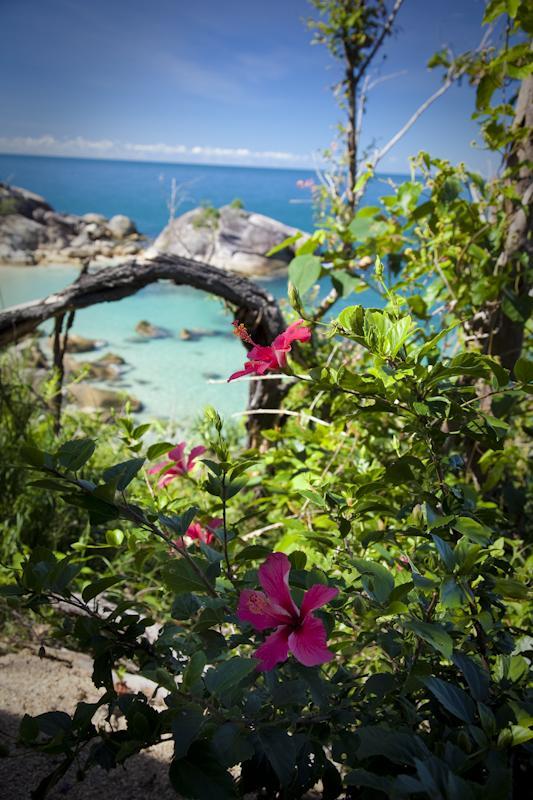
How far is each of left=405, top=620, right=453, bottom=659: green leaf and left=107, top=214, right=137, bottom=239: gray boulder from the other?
54.7ft

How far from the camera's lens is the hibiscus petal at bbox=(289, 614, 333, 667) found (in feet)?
1.36

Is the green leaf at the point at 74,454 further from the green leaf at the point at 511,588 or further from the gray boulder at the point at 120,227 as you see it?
the gray boulder at the point at 120,227

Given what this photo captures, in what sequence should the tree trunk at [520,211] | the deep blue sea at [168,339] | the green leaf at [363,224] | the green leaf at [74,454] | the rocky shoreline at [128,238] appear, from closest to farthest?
the green leaf at [74,454] < the tree trunk at [520,211] < the green leaf at [363,224] < the deep blue sea at [168,339] < the rocky shoreline at [128,238]

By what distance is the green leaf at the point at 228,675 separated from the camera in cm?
36

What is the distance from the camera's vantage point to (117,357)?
6812mm

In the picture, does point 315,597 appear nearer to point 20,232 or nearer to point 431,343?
point 431,343

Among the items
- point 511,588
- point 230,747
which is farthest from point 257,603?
point 511,588

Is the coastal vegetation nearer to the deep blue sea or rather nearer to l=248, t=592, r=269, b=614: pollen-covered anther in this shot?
l=248, t=592, r=269, b=614: pollen-covered anther

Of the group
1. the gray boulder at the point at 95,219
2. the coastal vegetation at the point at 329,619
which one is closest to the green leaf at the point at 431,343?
the coastal vegetation at the point at 329,619

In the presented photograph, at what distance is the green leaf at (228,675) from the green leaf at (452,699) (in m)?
0.13

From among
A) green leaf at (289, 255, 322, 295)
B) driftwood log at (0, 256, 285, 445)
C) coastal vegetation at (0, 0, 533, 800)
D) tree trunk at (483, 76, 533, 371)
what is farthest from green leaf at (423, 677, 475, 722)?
driftwood log at (0, 256, 285, 445)

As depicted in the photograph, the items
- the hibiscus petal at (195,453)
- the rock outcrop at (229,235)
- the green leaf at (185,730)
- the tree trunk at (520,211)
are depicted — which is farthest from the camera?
the rock outcrop at (229,235)

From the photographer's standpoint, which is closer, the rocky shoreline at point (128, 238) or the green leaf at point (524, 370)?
the green leaf at point (524, 370)

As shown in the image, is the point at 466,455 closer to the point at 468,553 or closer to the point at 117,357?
the point at 468,553
